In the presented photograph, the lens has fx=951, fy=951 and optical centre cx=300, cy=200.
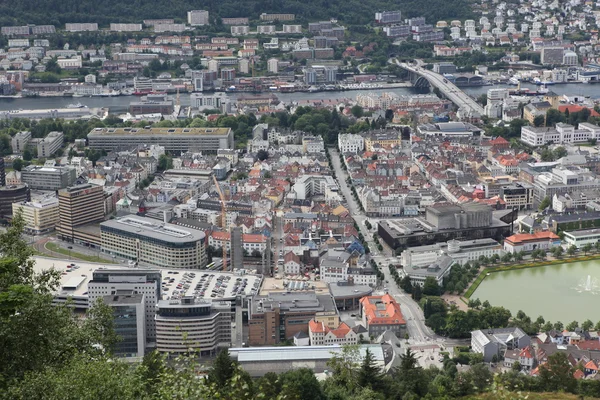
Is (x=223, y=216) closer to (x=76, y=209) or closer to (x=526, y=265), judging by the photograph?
(x=76, y=209)

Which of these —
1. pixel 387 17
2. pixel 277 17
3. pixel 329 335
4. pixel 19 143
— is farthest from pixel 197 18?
pixel 329 335

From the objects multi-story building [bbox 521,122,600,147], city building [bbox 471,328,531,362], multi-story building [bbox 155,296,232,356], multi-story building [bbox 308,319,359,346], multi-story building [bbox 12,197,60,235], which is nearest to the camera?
city building [bbox 471,328,531,362]

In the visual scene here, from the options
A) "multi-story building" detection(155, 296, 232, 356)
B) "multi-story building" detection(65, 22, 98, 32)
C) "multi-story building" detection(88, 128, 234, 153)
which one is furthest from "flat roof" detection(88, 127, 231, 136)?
"multi-story building" detection(65, 22, 98, 32)

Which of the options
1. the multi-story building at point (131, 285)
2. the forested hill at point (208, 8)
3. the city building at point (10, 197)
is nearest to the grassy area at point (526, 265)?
the multi-story building at point (131, 285)

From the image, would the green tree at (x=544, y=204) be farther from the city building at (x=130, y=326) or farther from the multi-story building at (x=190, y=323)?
the city building at (x=130, y=326)

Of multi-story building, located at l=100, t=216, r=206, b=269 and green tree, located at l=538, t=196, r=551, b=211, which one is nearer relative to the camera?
multi-story building, located at l=100, t=216, r=206, b=269

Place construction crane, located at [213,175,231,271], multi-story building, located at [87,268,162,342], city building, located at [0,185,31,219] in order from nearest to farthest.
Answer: multi-story building, located at [87,268,162,342], construction crane, located at [213,175,231,271], city building, located at [0,185,31,219]

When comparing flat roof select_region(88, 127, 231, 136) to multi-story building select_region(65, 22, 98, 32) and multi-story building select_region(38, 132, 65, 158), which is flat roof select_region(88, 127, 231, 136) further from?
multi-story building select_region(65, 22, 98, 32)

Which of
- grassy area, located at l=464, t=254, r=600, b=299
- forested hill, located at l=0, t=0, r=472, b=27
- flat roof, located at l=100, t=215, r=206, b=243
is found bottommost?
grassy area, located at l=464, t=254, r=600, b=299
